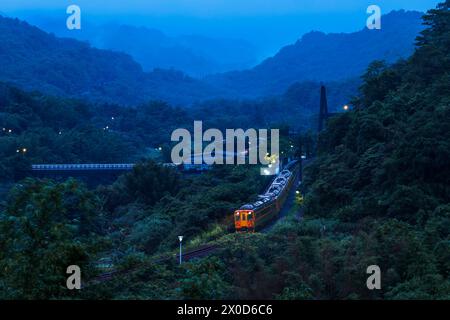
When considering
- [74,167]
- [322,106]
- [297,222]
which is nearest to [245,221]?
[297,222]

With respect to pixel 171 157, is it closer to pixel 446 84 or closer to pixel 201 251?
pixel 446 84

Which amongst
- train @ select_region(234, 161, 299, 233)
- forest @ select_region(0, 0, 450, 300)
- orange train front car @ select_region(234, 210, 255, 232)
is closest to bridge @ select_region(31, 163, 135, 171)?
forest @ select_region(0, 0, 450, 300)

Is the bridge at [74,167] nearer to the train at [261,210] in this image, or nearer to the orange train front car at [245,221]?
the train at [261,210]

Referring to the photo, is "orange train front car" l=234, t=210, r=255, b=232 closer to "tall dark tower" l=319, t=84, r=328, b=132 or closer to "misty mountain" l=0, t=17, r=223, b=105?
Result: "tall dark tower" l=319, t=84, r=328, b=132

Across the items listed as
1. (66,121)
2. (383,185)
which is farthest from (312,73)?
(383,185)

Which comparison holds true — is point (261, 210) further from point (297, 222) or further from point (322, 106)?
point (322, 106)

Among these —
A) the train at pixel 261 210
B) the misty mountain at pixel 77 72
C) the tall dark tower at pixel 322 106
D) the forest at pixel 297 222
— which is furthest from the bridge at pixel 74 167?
the misty mountain at pixel 77 72
